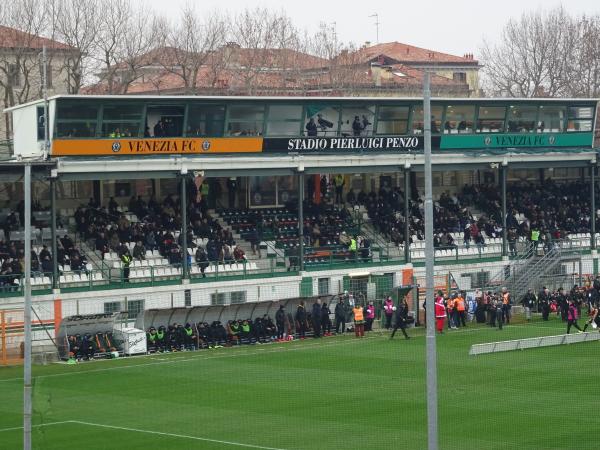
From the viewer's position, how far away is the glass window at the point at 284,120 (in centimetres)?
5088

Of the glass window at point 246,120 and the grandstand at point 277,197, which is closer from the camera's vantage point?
the grandstand at point 277,197

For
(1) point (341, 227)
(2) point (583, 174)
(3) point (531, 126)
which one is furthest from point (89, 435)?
(2) point (583, 174)

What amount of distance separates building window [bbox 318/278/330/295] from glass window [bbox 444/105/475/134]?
Result: 32.4 feet

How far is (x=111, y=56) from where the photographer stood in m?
71.1

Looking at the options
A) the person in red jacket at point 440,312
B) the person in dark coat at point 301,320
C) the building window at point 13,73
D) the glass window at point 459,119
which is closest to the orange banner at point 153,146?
the person in dark coat at point 301,320

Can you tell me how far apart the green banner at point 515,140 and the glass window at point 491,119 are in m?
0.30

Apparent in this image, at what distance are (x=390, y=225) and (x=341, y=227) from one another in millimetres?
2177

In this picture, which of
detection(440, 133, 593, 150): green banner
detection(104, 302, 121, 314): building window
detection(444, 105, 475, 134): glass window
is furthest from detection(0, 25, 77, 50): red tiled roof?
detection(104, 302, 121, 314): building window

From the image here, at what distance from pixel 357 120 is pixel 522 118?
29.4 feet

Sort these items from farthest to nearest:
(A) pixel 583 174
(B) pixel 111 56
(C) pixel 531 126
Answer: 1. (B) pixel 111 56
2. (A) pixel 583 174
3. (C) pixel 531 126

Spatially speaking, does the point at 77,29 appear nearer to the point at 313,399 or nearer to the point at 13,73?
the point at 13,73

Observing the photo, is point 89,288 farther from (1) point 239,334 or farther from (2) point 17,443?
(2) point 17,443

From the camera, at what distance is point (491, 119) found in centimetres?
5653

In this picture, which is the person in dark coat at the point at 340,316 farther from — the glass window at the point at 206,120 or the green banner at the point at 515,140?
the green banner at the point at 515,140
